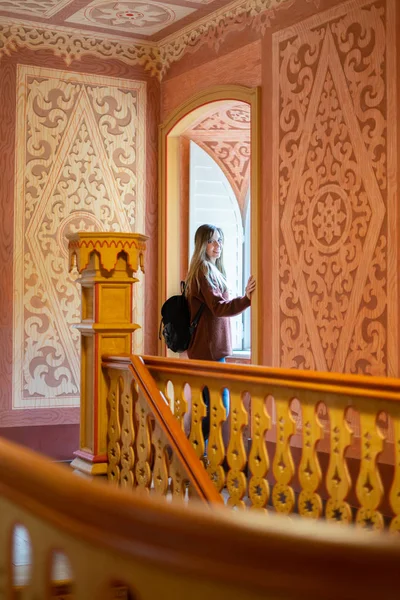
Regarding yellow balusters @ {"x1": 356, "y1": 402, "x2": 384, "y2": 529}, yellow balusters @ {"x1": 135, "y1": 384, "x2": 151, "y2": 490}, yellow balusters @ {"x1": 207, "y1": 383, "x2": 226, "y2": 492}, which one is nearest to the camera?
yellow balusters @ {"x1": 356, "y1": 402, "x2": 384, "y2": 529}

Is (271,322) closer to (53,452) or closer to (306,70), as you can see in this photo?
(306,70)

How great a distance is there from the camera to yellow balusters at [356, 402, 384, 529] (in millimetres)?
3225

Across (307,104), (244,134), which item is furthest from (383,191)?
(244,134)

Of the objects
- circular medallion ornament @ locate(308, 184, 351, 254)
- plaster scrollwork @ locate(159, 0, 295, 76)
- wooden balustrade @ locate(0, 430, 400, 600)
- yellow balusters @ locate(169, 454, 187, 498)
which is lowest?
yellow balusters @ locate(169, 454, 187, 498)

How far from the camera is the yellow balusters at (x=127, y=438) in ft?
14.9

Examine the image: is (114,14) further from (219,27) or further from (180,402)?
(180,402)

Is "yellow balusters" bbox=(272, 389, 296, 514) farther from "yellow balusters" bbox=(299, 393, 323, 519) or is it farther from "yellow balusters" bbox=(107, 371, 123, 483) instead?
"yellow balusters" bbox=(107, 371, 123, 483)

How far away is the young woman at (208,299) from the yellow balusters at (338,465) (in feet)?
7.63

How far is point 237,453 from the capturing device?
4027mm

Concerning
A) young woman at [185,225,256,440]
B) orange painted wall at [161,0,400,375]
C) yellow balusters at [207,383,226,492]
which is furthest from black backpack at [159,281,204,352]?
yellow balusters at [207,383,226,492]

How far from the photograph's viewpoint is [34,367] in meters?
7.28

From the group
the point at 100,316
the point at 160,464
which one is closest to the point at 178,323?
the point at 100,316

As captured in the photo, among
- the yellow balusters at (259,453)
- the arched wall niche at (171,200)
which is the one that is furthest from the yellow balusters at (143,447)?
the arched wall niche at (171,200)

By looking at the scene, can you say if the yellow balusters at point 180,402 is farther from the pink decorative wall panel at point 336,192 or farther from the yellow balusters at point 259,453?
the pink decorative wall panel at point 336,192
